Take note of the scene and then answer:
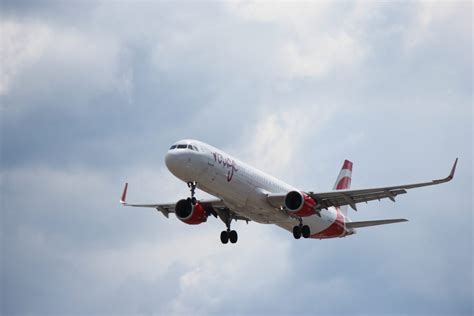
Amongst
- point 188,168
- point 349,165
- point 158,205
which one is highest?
point 349,165

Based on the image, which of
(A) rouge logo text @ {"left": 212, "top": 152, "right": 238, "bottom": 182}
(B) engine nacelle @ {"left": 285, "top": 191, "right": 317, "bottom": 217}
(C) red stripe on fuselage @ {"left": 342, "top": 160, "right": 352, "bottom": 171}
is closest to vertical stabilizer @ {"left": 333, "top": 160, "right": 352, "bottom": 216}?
(C) red stripe on fuselage @ {"left": 342, "top": 160, "right": 352, "bottom": 171}

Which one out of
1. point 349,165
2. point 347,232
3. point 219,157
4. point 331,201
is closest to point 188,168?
point 219,157

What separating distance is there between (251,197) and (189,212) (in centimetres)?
557

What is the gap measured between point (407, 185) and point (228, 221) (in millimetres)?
14517

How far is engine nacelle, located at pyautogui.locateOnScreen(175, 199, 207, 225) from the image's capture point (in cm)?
6950

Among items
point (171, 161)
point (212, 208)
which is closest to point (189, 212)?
point (212, 208)

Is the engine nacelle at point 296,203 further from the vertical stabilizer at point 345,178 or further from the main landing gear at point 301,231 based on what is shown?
the vertical stabilizer at point 345,178

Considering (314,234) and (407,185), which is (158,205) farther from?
(407,185)

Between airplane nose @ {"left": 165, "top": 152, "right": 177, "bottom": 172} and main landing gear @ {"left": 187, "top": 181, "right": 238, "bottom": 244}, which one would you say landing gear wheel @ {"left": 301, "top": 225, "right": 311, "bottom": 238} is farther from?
airplane nose @ {"left": 165, "top": 152, "right": 177, "bottom": 172}

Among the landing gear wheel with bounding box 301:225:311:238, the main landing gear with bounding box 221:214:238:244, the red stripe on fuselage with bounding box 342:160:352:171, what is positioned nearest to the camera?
the landing gear wheel with bounding box 301:225:311:238

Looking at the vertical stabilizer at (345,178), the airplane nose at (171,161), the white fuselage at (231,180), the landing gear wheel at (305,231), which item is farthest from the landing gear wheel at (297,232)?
the vertical stabilizer at (345,178)

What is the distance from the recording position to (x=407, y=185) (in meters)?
65.7

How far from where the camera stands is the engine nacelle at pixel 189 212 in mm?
69500

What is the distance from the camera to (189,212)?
6994 cm
